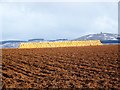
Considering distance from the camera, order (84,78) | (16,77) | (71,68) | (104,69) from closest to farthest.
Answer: (84,78) < (16,77) < (104,69) < (71,68)

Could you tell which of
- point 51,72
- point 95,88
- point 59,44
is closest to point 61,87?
point 95,88

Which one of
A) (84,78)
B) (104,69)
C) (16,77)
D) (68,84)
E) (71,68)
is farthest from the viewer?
(71,68)

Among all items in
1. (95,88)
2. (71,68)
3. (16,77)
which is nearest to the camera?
(95,88)

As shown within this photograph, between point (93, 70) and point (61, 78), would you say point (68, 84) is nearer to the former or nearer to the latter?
point (61, 78)

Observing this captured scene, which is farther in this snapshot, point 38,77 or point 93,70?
point 93,70

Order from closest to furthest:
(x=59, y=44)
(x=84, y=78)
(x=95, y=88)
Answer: (x=95, y=88) → (x=84, y=78) → (x=59, y=44)

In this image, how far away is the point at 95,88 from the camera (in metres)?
14.0

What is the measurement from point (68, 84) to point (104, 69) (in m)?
4.58

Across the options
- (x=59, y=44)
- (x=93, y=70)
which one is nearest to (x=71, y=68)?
(x=93, y=70)

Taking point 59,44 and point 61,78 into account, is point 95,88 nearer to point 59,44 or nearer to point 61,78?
point 61,78

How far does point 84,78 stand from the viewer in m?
16.4

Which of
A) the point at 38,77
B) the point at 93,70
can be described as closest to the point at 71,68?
the point at 93,70

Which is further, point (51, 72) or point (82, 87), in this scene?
point (51, 72)

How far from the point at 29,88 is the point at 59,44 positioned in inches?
2334
